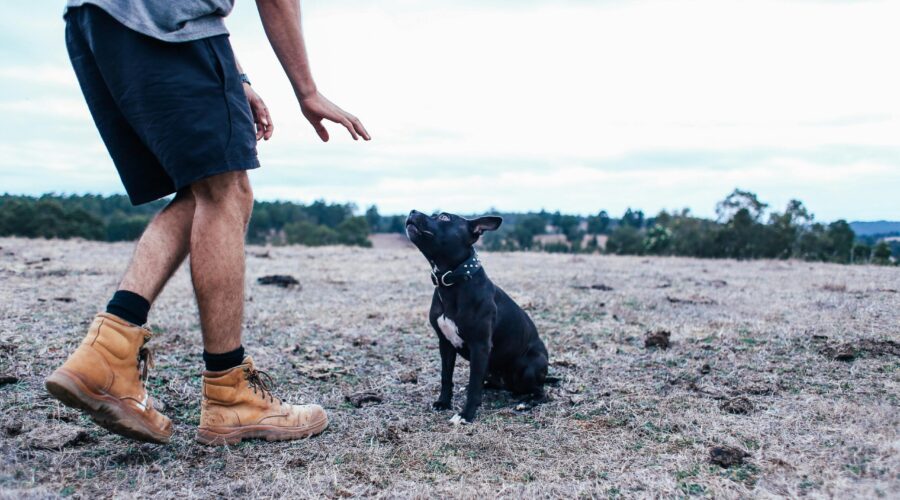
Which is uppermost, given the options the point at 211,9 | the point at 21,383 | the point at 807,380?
the point at 211,9

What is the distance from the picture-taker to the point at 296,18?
9.68ft

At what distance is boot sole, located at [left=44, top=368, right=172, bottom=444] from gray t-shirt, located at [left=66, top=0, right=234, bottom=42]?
4.17ft

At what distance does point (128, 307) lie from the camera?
2621 mm

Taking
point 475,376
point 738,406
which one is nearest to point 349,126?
point 475,376

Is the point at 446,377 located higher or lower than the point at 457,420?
higher

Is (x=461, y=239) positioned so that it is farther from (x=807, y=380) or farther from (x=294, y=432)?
(x=807, y=380)

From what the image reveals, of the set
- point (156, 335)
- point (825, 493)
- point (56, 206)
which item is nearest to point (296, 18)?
point (825, 493)

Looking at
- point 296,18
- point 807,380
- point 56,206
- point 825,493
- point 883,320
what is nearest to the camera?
point 825,493

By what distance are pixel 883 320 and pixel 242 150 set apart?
209 inches

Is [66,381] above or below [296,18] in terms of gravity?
below

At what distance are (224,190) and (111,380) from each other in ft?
2.73

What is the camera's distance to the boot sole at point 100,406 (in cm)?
238

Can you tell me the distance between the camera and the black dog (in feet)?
12.4

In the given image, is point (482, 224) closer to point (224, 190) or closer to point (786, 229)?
point (224, 190)
